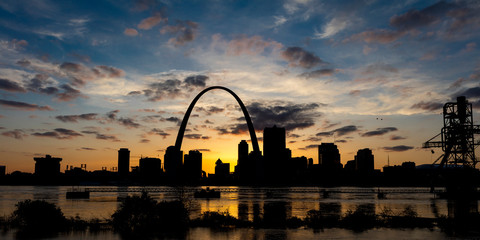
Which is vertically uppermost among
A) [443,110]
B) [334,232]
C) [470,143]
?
[443,110]

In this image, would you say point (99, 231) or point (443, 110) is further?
point (443, 110)

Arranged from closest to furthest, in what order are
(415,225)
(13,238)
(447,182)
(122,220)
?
(13,238) < (122,220) < (415,225) < (447,182)

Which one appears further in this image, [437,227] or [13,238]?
[437,227]

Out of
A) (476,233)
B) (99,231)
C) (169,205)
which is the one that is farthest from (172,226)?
(476,233)

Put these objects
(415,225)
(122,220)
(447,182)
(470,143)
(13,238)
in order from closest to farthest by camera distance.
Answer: (13,238) → (122,220) → (415,225) → (470,143) → (447,182)

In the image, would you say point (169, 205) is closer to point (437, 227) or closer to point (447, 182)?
point (437, 227)

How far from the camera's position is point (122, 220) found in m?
41.2

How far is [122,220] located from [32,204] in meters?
9.48

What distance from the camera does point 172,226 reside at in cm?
4175

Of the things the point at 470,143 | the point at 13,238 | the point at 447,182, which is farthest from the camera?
the point at 447,182

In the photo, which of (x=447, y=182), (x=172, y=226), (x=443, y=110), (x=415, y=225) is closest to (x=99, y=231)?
(x=172, y=226)

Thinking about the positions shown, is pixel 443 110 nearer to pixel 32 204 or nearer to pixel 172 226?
pixel 172 226

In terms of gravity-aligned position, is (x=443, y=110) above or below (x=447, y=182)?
above

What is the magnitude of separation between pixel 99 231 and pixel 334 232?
21.5 m
